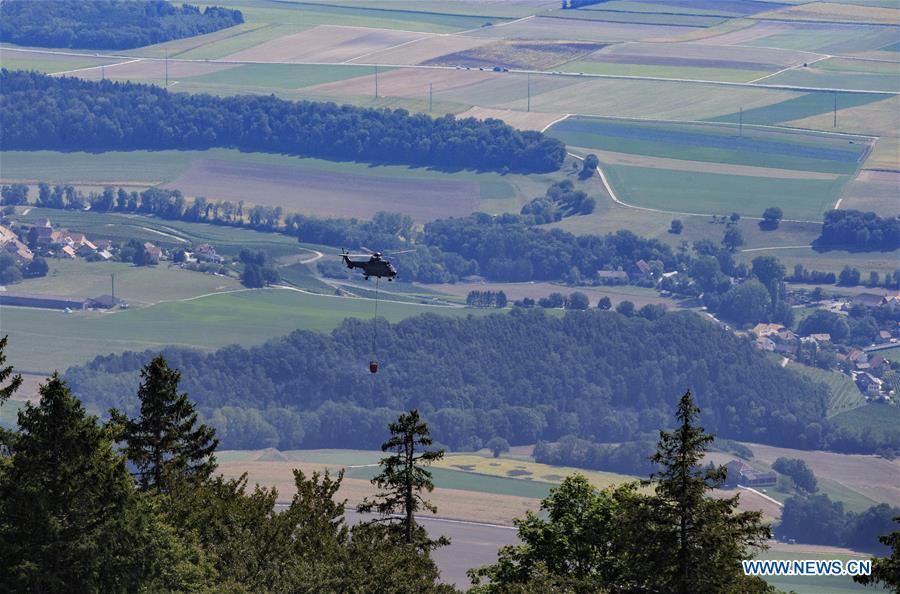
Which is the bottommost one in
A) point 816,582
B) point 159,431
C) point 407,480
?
point 816,582

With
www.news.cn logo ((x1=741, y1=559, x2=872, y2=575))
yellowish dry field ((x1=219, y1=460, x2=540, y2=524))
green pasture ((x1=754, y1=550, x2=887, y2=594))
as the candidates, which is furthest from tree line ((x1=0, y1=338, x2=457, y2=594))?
yellowish dry field ((x1=219, y1=460, x2=540, y2=524))

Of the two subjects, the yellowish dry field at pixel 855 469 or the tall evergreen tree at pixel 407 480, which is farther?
the yellowish dry field at pixel 855 469

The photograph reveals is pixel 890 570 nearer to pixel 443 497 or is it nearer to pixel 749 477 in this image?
pixel 443 497

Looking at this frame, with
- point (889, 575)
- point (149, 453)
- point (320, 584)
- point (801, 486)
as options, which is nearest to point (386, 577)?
point (320, 584)

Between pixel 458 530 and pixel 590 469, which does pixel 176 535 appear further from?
pixel 590 469

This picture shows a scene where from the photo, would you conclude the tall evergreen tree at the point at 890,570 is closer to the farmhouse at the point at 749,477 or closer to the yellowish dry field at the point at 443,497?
the yellowish dry field at the point at 443,497

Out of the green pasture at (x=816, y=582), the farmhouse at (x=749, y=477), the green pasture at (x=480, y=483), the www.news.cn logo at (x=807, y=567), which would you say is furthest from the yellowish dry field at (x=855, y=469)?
the green pasture at (x=480, y=483)

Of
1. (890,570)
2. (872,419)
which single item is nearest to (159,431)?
(890,570)
